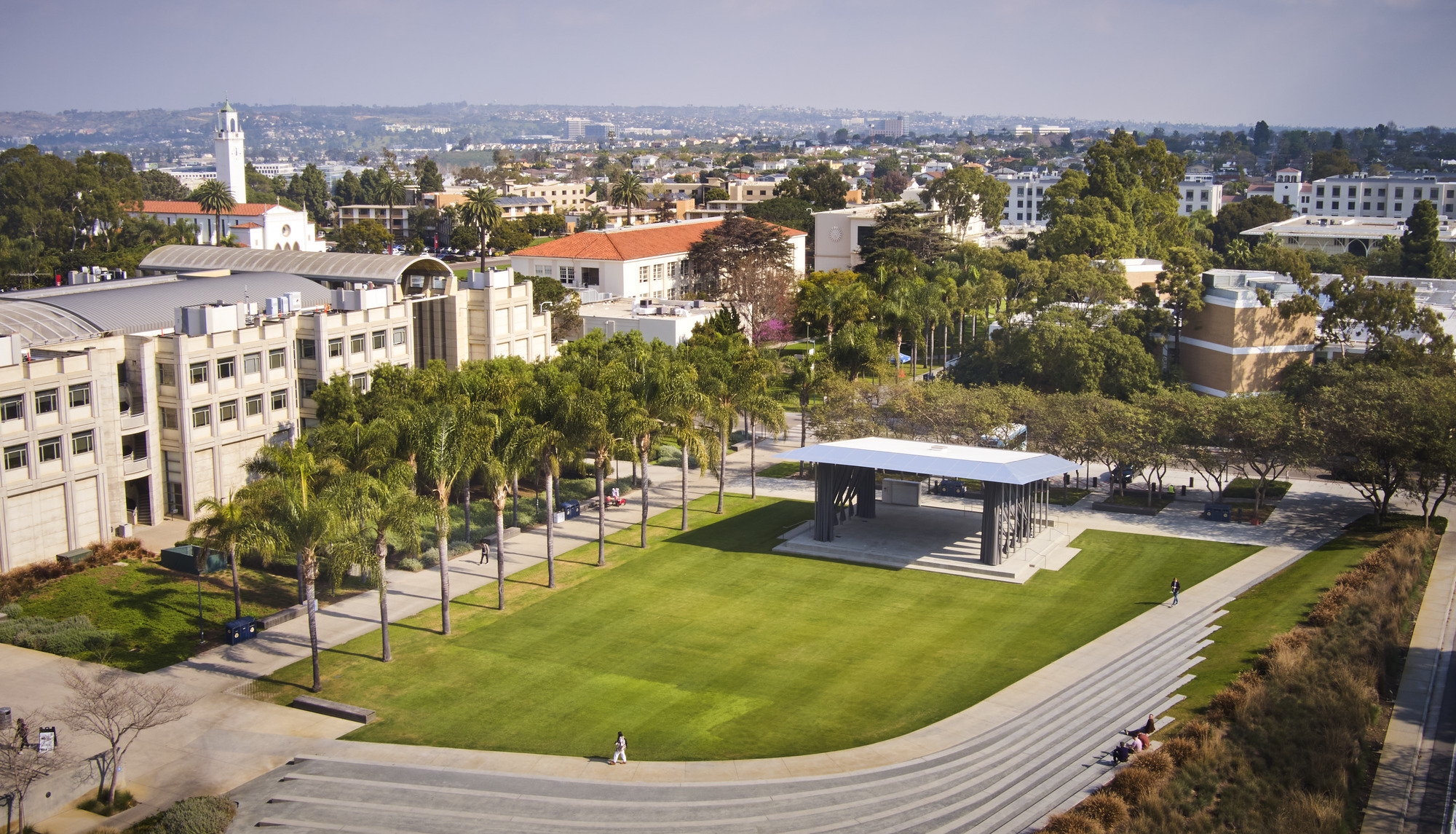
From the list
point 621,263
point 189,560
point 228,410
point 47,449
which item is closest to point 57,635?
point 189,560

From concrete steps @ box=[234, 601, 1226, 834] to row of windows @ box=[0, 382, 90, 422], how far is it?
22687 millimetres

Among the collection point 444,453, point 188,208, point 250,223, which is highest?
point 188,208

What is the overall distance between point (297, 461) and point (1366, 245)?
13925 cm

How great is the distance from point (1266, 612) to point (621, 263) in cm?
7905

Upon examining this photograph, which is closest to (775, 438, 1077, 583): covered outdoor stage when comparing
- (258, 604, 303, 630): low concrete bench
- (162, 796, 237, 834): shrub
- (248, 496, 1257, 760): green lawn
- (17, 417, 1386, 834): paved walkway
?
(248, 496, 1257, 760): green lawn

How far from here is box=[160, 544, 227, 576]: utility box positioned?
151 feet

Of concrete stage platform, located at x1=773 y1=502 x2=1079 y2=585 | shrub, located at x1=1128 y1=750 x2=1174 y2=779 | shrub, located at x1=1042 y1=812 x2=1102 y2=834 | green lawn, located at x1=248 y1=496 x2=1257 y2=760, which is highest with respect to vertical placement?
shrub, located at x1=1128 y1=750 x2=1174 y2=779

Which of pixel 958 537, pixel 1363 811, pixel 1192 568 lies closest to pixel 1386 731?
pixel 1363 811

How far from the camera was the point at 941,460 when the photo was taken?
51125 millimetres

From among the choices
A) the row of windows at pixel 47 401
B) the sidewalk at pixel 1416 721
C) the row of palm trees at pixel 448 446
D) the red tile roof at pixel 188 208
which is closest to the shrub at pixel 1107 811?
the sidewalk at pixel 1416 721

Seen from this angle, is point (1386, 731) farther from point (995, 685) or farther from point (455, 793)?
point (455, 793)

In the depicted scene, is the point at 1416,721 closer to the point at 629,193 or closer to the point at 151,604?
the point at 151,604

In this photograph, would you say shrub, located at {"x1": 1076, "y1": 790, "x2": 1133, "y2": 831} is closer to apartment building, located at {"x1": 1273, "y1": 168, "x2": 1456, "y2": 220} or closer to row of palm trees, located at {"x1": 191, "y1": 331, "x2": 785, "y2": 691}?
row of palm trees, located at {"x1": 191, "y1": 331, "x2": 785, "y2": 691}

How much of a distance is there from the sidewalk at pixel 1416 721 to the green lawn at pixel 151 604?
36.8 m
